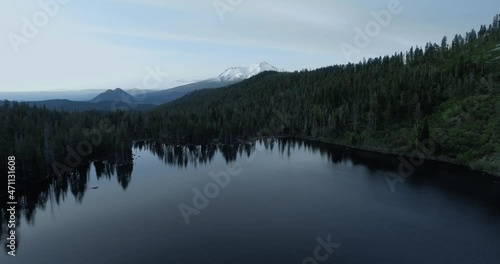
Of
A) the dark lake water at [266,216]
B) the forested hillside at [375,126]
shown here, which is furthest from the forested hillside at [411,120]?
the dark lake water at [266,216]

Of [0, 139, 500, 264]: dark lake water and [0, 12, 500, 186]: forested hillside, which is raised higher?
[0, 12, 500, 186]: forested hillside

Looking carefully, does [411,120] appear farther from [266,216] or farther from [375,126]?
[266,216]

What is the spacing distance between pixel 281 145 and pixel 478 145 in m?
80.5

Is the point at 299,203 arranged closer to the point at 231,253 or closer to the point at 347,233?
the point at 347,233

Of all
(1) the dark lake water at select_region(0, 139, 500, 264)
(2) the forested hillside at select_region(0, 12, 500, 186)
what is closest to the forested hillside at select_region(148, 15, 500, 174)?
(2) the forested hillside at select_region(0, 12, 500, 186)

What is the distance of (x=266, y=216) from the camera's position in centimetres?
7006

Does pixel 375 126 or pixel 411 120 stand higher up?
pixel 411 120

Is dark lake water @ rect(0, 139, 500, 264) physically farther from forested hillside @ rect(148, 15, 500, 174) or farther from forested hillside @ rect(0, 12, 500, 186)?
forested hillside @ rect(148, 15, 500, 174)

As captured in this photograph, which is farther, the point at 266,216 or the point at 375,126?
the point at 375,126

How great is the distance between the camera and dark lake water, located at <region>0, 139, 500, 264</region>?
180ft

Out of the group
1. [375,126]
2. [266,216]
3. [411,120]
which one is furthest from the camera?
[375,126]

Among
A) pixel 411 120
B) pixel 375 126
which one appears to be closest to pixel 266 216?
pixel 375 126

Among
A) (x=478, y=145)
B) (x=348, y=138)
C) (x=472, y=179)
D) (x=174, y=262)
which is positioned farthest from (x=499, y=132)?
(x=174, y=262)

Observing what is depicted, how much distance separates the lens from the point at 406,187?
90.4m
